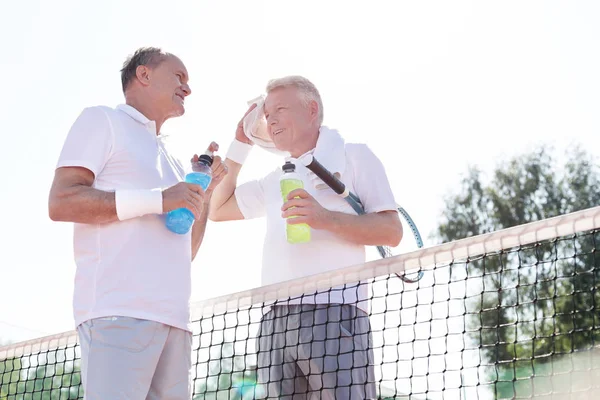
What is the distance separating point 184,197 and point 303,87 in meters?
1.42

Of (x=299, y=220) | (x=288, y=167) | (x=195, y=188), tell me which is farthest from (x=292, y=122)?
(x=195, y=188)

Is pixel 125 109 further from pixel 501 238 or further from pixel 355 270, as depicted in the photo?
pixel 501 238

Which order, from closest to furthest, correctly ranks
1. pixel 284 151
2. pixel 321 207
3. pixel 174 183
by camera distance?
1. pixel 174 183
2. pixel 321 207
3. pixel 284 151

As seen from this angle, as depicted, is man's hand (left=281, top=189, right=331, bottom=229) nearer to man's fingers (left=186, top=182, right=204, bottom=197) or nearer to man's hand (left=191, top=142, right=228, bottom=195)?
man's hand (left=191, top=142, right=228, bottom=195)

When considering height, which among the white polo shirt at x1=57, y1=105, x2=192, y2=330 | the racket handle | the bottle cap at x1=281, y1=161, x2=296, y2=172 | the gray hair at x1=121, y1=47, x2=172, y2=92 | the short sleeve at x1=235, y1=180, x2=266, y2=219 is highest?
the gray hair at x1=121, y1=47, x2=172, y2=92

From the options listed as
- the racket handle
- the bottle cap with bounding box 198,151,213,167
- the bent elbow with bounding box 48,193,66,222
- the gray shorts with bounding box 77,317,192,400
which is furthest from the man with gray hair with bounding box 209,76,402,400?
the bent elbow with bounding box 48,193,66,222

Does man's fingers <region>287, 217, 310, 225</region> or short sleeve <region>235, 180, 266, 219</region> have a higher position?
short sleeve <region>235, 180, 266, 219</region>

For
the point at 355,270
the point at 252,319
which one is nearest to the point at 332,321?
the point at 355,270

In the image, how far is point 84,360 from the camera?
3.68 m

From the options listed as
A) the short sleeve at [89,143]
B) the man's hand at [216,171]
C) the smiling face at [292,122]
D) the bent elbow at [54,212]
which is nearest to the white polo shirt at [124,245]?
the short sleeve at [89,143]

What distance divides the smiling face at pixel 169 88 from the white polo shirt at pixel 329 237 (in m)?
0.75

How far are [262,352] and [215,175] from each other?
0.87m

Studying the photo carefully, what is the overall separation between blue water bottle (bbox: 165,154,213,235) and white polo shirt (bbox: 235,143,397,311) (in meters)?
0.63

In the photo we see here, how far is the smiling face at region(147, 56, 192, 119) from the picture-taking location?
4262 millimetres
